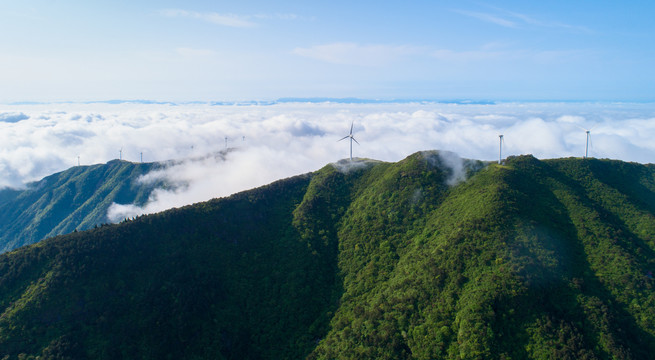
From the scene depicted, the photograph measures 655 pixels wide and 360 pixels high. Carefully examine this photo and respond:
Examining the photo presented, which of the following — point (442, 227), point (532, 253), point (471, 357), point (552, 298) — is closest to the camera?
point (471, 357)

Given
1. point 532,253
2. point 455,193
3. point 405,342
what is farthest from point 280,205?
point 532,253

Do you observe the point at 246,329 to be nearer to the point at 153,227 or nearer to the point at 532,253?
the point at 153,227

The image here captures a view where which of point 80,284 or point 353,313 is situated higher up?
point 80,284

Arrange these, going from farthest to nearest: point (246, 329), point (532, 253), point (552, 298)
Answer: point (246, 329) < point (532, 253) < point (552, 298)

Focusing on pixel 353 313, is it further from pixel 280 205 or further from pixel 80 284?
pixel 80 284

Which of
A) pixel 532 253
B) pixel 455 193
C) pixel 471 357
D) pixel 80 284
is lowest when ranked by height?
pixel 471 357

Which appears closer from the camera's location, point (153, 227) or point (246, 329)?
point (246, 329)
